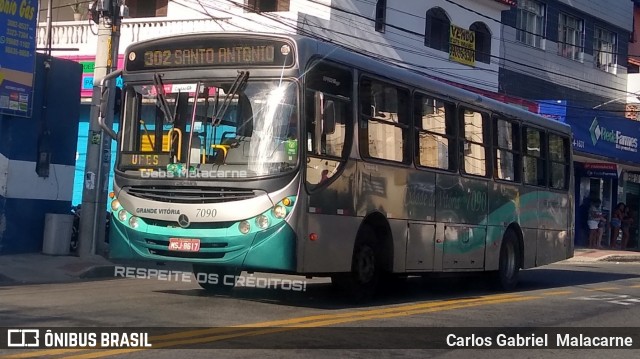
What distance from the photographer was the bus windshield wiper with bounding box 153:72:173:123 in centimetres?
1090

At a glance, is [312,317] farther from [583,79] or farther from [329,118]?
[583,79]

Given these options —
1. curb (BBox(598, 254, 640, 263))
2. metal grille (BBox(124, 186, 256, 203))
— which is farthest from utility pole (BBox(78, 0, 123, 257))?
curb (BBox(598, 254, 640, 263))

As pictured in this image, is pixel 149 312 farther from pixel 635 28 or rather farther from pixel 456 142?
pixel 635 28

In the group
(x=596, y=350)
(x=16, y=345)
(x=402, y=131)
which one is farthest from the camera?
(x=402, y=131)

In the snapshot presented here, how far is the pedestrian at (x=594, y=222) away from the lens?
32781 mm

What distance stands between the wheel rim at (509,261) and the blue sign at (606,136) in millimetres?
15558

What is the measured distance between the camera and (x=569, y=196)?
60.7ft

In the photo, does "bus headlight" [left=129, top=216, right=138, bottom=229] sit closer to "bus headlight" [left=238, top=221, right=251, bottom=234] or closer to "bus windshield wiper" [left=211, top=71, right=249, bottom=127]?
"bus headlight" [left=238, top=221, right=251, bottom=234]

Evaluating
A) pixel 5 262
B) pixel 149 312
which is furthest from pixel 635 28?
pixel 149 312

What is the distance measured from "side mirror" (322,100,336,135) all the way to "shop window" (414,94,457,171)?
2222 millimetres

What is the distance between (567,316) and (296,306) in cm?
372

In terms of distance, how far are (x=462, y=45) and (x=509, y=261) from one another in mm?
14256

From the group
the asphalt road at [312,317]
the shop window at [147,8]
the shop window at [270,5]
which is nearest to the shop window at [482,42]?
the shop window at [270,5]

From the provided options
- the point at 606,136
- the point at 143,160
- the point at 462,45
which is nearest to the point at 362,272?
the point at 143,160
